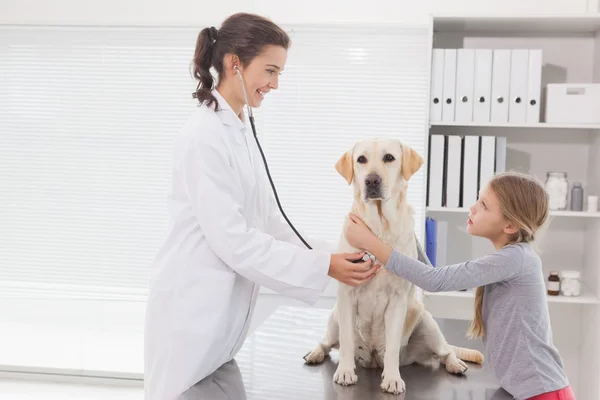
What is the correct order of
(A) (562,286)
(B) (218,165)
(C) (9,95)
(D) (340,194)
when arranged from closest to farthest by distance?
1. (B) (218,165)
2. (A) (562,286)
3. (D) (340,194)
4. (C) (9,95)

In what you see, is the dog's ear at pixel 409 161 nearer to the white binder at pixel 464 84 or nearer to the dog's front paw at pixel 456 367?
the dog's front paw at pixel 456 367

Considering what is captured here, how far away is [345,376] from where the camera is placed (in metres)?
1.41

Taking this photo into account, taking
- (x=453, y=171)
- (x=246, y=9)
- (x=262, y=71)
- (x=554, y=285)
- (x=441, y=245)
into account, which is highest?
(x=246, y=9)

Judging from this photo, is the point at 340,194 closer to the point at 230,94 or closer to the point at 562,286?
the point at 562,286

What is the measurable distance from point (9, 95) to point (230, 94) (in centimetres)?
284

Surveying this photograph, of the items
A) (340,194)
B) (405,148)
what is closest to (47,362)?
(340,194)

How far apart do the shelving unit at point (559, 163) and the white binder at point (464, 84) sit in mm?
202

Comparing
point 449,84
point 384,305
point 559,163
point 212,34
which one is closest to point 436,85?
point 449,84

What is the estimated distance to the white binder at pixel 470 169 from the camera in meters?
3.04

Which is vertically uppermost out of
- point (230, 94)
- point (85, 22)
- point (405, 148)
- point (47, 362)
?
point (85, 22)

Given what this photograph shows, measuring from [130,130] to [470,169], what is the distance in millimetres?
1957

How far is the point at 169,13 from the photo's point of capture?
3.61 metres

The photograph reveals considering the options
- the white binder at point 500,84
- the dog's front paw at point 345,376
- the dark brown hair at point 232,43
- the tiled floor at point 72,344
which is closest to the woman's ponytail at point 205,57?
the dark brown hair at point 232,43

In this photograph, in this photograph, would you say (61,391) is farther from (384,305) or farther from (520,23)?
(520,23)
